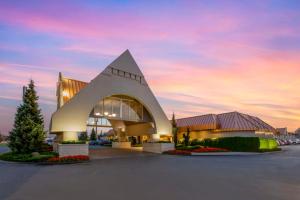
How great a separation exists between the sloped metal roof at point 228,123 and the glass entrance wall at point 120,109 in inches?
573

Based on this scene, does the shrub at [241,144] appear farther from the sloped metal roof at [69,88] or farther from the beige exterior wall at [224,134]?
the sloped metal roof at [69,88]

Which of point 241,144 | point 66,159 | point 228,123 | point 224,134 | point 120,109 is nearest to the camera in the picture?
point 66,159

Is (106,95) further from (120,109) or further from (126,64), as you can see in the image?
(126,64)

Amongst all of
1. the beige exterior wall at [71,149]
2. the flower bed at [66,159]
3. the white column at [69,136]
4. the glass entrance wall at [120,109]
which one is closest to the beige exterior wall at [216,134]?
the glass entrance wall at [120,109]

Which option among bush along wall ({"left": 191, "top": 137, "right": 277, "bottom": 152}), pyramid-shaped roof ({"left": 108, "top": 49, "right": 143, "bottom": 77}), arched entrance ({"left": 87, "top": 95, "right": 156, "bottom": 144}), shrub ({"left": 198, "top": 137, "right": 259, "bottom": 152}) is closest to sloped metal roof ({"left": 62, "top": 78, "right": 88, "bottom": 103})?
arched entrance ({"left": 87, "top": 95, "right": 156, "bottom": 144})

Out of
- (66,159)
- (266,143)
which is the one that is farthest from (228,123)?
(66,159)

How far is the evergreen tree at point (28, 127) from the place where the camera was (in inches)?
801

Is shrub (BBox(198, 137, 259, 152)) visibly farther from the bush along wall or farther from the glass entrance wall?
the glass entrance wall

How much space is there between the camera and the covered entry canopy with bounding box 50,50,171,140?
21703 mm

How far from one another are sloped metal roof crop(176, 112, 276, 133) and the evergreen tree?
26.0 meters

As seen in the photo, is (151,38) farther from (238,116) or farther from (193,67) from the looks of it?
(238,116)

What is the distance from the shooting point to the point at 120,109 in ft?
93.2

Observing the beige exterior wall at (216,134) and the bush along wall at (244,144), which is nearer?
the bush along wall at (244,144)

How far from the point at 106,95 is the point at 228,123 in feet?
70.5
